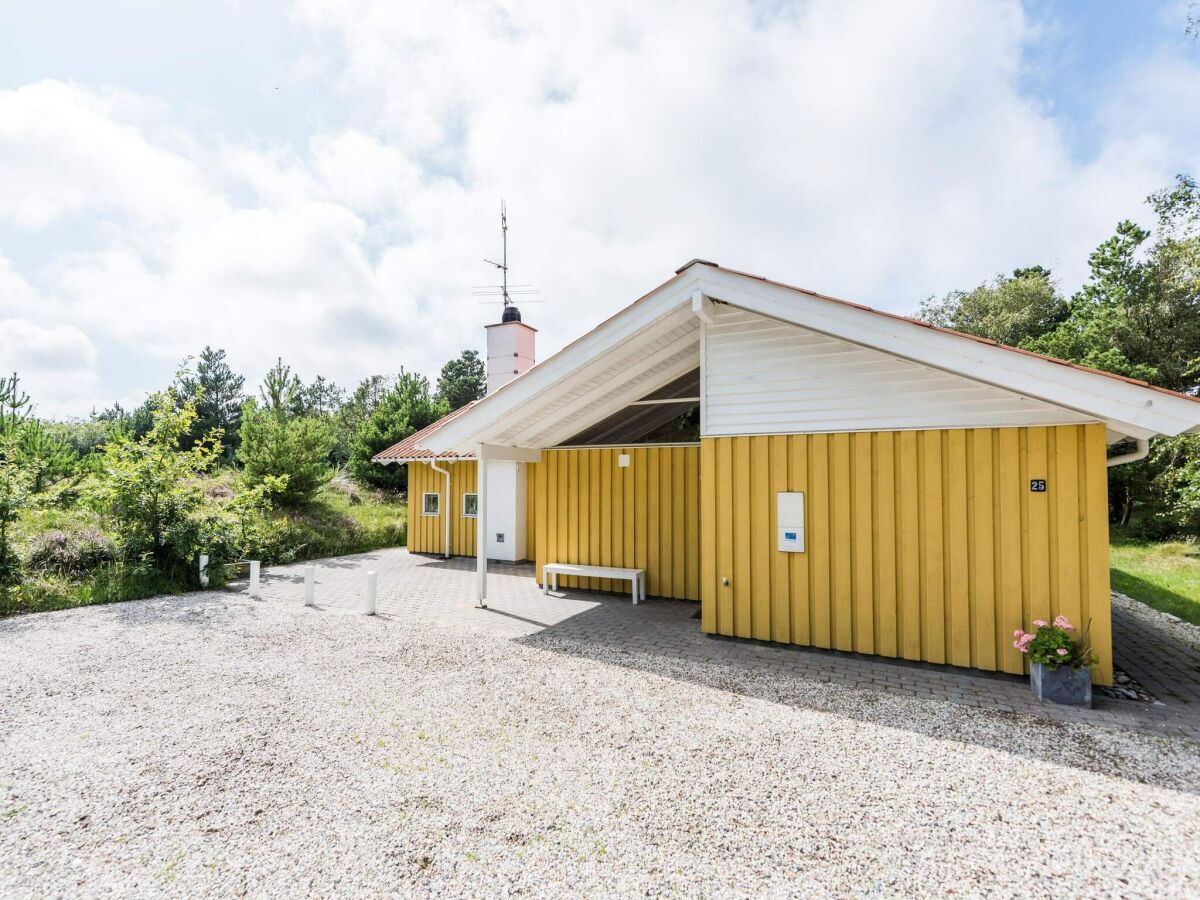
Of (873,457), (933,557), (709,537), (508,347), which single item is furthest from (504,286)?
(933,557)

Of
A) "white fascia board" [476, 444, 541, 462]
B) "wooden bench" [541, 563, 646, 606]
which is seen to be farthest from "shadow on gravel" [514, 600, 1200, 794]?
"white fascia board" [476, 444, 541, 462]

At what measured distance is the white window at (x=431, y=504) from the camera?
1386 centimetres

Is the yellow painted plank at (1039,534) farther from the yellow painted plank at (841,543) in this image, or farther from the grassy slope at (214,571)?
the grassy slope at (214,571)

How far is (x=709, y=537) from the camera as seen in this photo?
648 centimetres

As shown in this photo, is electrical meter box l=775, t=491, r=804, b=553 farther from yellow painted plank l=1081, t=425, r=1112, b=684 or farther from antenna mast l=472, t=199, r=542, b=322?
antenna mast l=472, t=199, r=542, b=322

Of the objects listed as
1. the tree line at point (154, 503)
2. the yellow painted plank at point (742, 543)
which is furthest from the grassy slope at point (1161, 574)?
the tree line at point (154, 503)

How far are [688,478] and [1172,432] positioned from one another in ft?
18.1

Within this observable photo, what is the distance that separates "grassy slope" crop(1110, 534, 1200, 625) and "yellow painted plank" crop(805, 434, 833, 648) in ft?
19.9

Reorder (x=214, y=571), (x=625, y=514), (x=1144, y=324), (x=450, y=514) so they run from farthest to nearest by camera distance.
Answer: (x=1144, y=324) < (x=450, y=514) < (x=214, y=571) < (x=625, y=514)

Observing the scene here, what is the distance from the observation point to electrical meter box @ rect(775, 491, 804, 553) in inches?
235

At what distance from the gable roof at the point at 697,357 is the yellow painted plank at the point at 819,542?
1.35 metres

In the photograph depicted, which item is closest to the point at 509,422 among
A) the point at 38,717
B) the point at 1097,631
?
the point at 38,717

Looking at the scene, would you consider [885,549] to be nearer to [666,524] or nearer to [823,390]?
[823,390]

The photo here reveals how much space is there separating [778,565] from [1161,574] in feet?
35.6
